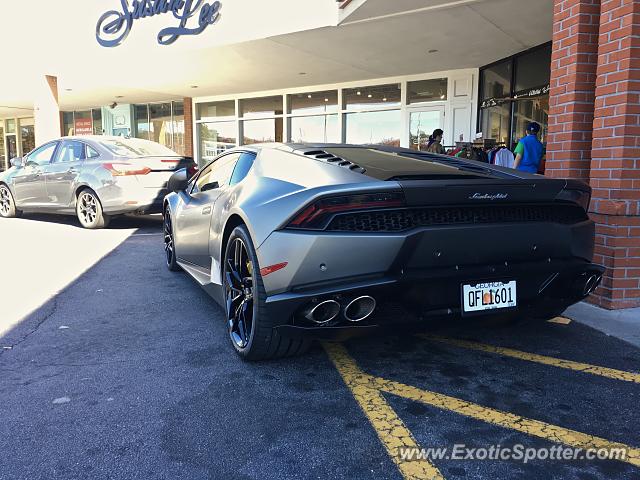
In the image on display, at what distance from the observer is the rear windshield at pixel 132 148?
8.93m

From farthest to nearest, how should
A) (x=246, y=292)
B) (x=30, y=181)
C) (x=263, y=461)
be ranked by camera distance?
(x=30, y=181), (x=246, y=292), (x=263, y=461)

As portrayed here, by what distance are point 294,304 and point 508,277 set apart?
116 centimetres

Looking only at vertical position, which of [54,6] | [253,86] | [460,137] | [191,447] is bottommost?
[191,447]

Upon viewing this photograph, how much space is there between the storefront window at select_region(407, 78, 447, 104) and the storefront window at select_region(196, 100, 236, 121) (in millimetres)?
6885

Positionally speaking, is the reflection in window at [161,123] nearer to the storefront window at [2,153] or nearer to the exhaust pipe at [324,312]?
the storefront window at [2,153]

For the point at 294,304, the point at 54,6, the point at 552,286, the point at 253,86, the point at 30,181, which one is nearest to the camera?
the point at 294,304

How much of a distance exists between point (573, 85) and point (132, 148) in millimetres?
7072

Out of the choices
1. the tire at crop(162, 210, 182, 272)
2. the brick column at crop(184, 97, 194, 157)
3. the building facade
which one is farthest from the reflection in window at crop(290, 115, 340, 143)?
the tire at crop(162, 210, 182, 272)

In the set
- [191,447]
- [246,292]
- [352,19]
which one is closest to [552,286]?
[246,292]

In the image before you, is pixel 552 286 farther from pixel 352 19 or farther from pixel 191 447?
pixel 352 19

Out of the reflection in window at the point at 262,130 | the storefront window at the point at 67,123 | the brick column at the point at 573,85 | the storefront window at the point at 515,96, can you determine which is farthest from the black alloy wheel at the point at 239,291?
the storefront window at the point at 67,123

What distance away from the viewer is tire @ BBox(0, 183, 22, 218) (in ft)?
34.5

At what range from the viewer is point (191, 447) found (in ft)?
7.56

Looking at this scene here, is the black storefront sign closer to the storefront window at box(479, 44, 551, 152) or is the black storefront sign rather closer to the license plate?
the storefront window at box(479, 44, 551, 152)
